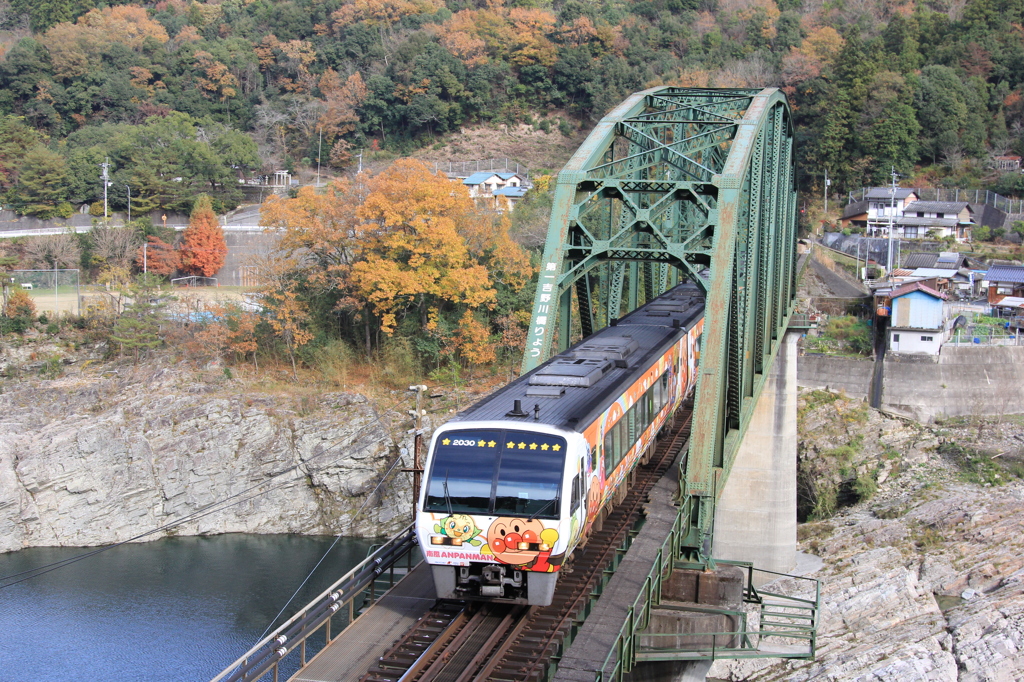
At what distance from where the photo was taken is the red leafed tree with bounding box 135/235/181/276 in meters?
52.8

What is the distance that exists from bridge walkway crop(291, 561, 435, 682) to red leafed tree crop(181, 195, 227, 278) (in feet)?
141

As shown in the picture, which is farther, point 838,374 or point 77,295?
point 77,295

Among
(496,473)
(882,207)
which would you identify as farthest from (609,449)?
(882,207)

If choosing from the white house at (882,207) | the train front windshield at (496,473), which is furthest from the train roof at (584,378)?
the white house at (882,207)

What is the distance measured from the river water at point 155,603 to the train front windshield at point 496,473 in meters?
15.6

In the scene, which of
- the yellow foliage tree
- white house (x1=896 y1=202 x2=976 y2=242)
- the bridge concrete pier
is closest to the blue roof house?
the yellow foliage tree

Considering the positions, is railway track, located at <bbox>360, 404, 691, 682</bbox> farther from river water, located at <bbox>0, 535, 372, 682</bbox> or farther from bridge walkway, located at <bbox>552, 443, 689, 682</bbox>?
river water, located at <bbox>0, 535, 372, 682</bbox>

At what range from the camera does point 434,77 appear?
73125mm

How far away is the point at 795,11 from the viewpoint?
7694cm

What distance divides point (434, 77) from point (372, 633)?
6582 centimetres

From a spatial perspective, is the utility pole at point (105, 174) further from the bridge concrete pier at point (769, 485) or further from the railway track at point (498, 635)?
the railway track at point (498, 635)

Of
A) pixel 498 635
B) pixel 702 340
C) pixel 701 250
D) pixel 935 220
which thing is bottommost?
pixel 498 635

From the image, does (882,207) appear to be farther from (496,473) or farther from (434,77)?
(496,473)

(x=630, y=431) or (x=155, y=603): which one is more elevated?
(x=630, y=431)
